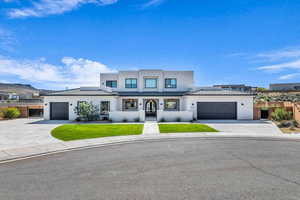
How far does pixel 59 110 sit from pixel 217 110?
20713mm

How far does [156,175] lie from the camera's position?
17.9 feet

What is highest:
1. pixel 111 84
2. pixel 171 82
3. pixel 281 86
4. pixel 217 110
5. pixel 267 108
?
pixel 281 86

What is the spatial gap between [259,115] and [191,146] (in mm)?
16200

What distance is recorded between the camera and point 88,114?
19516 millimetres

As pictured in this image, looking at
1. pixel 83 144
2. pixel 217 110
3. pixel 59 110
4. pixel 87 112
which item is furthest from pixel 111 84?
pixel 83 144

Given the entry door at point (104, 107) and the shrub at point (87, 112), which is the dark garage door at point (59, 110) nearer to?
the shrub at point (87, 112)

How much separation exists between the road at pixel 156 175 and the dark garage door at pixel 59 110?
14.8 meters

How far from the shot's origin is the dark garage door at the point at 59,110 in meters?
21.0

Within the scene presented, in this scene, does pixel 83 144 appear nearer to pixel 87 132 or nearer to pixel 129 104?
pixel 87 132

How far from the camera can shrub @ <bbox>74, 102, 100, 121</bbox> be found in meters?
19.3

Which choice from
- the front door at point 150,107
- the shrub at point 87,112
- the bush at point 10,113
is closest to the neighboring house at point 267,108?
the front door at point 150,107

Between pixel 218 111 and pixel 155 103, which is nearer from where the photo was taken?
pixel 218 111

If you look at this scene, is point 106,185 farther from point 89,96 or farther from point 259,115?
point 259,115

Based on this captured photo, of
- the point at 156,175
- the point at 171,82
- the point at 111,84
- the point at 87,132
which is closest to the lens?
the point at 156,175
